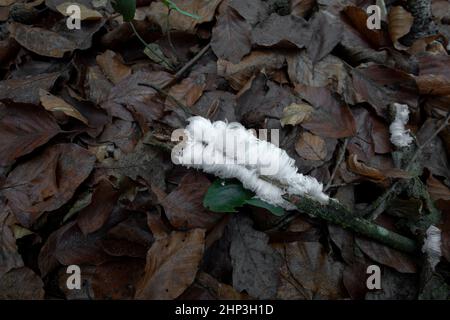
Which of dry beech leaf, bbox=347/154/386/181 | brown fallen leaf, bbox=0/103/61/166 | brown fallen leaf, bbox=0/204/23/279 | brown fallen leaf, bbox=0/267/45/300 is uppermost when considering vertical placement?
brown fallen leaf, bbox=0/103/61/166

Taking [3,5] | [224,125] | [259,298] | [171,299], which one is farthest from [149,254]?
[3,5]

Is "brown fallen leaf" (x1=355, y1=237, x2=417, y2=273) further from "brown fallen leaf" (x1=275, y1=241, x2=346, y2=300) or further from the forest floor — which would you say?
"brown fallen leaf" (x1=275, y1=241, x2=346, y2=300)

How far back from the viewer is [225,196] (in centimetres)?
114

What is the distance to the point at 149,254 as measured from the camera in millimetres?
1091

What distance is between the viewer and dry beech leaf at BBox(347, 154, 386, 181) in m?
1.18

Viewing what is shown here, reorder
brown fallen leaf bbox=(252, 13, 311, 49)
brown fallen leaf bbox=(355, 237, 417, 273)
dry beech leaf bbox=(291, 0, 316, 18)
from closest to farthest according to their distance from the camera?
brown fallen leaf bbox=(355, 237, 417, 273) < brown fallen leaf bbox=(252, 13, 311, 49) < dry beech leaf bbox=(291, 0, 316, 18)

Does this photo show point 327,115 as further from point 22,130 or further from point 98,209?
point 22,130

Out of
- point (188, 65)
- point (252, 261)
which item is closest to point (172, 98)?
point (188, 65)

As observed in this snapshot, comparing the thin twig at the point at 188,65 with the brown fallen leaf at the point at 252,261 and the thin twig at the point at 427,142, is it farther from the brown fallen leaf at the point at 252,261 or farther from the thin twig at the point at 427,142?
the thin twig at the point at 427,142

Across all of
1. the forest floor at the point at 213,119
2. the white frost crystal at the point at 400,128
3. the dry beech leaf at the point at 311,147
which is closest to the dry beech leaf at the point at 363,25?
the forest floor at the point at 213,119

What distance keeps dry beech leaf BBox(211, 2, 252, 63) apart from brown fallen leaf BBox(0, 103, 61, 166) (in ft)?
2.22

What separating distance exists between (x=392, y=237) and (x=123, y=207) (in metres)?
0.89

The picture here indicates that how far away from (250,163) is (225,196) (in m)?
0.13

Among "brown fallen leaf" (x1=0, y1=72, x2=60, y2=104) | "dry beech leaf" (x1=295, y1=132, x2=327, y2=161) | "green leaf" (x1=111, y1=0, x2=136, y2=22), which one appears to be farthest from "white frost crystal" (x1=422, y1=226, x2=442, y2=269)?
"brown fallen leaf" (x1=0, y1=72, x2=60, y2=104)
